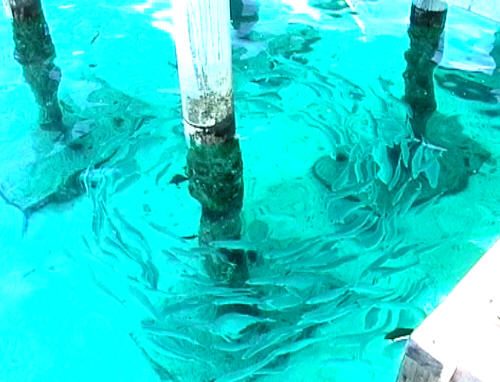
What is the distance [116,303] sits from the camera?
17.1 ft

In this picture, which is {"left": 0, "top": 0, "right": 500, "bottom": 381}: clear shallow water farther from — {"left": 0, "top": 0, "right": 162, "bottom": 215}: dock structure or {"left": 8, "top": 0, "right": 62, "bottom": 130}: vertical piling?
{"left": 8, "top": 0, "right": 62, "bottom": 130}: vertical piling

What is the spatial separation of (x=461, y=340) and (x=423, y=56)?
6.54 m

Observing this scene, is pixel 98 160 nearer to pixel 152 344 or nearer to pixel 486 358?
pixel 152 344

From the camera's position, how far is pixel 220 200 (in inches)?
216

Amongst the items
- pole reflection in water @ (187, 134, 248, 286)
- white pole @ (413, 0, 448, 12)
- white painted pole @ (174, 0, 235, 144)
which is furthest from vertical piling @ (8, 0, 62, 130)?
white pole @ (413, 0, 448, 12)

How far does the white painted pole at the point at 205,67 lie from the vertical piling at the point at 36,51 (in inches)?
128

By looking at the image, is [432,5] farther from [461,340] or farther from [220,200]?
[461,340]

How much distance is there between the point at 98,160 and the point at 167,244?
5.35 ft

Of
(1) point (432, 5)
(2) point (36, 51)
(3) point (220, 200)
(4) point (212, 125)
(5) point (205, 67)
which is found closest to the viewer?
(5) point (205, 67)

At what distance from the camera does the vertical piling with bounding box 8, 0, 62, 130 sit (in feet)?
26.1

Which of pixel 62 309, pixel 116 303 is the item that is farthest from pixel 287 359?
pixel 62 309

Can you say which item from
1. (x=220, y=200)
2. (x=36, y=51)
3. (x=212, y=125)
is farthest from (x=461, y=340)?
(x=36, y=51)

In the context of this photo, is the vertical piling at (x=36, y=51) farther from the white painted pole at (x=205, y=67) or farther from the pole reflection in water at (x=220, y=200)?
the white painted pole at (x=205, y=67)

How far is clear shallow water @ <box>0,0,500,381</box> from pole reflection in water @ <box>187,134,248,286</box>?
0.06m
